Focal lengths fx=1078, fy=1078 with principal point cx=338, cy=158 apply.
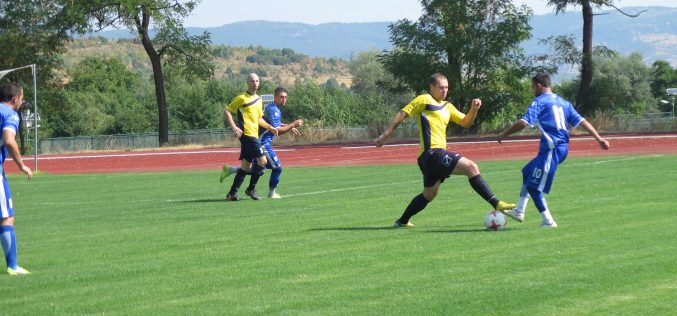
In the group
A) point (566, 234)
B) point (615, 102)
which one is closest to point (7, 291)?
point (566, 234)

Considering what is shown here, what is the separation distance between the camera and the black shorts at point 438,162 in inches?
517

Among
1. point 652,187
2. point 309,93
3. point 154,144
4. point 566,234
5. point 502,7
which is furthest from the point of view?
point 309,93

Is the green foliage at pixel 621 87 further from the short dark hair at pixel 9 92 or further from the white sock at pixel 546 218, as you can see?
the short dark hair at pixel 9 92

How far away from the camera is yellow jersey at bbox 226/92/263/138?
19.3 meters

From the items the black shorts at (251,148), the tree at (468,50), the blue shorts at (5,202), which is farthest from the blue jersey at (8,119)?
the tree at (468,50)

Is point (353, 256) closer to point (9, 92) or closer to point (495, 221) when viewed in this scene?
point (495, 221)

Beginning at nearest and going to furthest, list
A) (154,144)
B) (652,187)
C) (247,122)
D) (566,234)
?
(566,234) < (652,187) < (247,122) < (154,144)

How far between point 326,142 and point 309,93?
34996 millimetres

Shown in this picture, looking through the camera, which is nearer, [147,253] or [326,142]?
[147,253]

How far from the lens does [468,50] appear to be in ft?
173

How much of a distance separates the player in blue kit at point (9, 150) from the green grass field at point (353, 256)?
24 cm

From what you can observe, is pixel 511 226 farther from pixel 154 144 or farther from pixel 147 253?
pixel 154 144

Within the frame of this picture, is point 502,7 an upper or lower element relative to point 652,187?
upper

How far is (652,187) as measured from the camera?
59.0 ft
